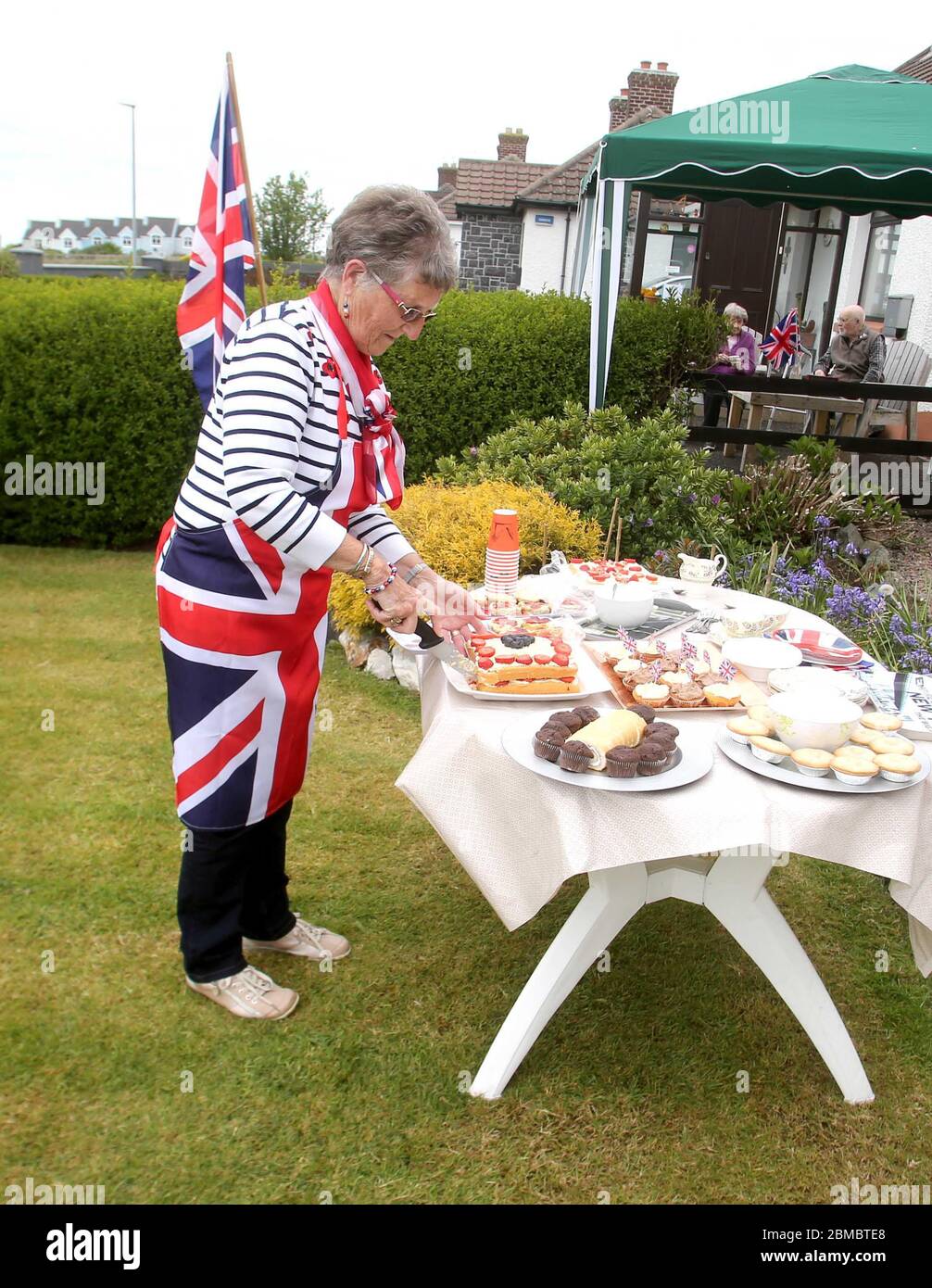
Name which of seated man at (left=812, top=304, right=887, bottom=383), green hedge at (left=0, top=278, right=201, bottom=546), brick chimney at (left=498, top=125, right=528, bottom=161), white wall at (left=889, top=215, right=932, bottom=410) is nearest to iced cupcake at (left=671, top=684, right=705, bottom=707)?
green hedge at (left=0, top=278, right=201, bottom=546)

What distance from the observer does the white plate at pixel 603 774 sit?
1.86 m

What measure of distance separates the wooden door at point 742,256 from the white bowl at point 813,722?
16.1 meters

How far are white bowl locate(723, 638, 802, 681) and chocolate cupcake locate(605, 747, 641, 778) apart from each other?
0.64m

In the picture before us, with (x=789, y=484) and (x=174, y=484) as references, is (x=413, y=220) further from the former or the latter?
(x=174, y=484)

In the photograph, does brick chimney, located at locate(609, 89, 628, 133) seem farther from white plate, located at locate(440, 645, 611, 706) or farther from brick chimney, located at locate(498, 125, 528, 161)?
white plate, located at locate(440, 645, 611, 706)

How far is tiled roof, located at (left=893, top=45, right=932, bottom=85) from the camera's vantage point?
46.8 feet

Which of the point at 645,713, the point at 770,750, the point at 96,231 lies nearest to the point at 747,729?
the point at 770,750

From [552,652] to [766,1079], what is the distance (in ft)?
4.30

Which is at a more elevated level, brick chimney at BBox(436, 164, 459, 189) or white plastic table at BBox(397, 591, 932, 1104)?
brick chimney at BBox(436, 164, 459, 189)

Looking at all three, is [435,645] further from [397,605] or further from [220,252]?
[220,252]

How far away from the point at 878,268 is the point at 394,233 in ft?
54.0

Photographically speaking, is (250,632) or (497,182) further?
(497,182)

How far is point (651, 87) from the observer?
2033 centimetres

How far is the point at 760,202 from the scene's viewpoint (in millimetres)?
8648
